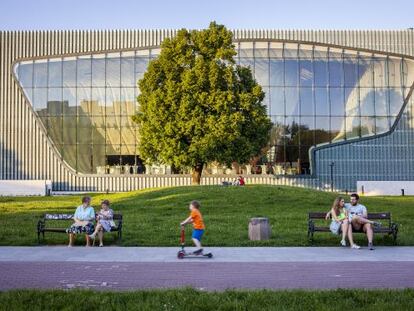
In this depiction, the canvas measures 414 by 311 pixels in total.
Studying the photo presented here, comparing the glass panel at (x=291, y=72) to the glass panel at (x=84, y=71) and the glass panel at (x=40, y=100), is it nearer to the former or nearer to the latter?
the glass panel at (x=84, y=71)

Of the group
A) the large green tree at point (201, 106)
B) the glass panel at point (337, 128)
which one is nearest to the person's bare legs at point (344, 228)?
the large green tree at point (201, 106)

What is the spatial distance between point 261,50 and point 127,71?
12.5 metres

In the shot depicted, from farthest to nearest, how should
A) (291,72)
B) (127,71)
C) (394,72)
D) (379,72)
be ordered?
(394,72)
(379,72)
(127,71)
(291,72)

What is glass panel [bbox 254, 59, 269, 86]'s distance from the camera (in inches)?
2112

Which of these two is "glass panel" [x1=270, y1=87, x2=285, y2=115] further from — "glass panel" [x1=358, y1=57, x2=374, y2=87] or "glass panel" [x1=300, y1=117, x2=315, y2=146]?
"glass panel" [x1=358, y1=57, x2=374, y2=87]

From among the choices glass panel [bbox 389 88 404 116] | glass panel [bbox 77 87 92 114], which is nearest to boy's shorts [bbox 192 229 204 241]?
glass panel [bbox 77 87 92 114]

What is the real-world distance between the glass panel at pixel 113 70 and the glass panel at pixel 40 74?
5.83 metres

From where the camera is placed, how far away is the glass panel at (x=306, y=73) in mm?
53688

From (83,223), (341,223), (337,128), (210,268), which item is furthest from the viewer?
(337,128)

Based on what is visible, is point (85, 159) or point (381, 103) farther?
point (381, 103)

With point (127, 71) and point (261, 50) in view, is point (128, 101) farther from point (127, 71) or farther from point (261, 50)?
point (261, 50)

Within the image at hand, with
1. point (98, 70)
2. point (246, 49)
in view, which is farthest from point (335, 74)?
point (98, 70)

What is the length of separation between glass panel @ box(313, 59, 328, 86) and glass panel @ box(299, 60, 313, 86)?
463mm

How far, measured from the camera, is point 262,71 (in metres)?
53.8
